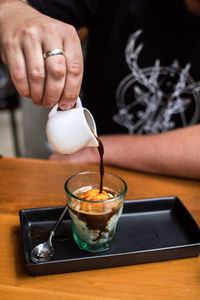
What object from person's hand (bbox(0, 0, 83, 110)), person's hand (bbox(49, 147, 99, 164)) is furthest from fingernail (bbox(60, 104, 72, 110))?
person's hand (bbox(49, 147, 99, 164))

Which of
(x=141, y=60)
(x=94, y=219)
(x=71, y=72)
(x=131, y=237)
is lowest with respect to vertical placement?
(x=131, y=237)

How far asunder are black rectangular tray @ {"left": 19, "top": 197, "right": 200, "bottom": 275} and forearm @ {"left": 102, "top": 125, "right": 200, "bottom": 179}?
0.67ft

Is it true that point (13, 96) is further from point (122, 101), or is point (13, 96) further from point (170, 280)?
point (170, 280)

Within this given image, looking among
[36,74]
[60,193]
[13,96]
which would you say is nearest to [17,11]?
[36,74]

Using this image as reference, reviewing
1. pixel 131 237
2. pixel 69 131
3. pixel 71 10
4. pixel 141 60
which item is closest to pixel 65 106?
pixel 69 131

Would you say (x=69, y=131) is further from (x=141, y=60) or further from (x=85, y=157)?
(x=141, y=60)

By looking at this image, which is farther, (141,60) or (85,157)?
(141,60)

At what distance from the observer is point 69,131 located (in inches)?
34.8

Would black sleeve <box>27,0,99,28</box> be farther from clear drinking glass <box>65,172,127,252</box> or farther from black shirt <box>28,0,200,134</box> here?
clear drinking glass <box>65,172,127,252</box>

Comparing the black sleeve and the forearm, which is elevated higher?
the black sleeve

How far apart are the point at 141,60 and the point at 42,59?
93 centimetres

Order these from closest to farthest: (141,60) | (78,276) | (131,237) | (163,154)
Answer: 1. (78,276)
2. (131,237)
3. (163,154)
4. (141,60)

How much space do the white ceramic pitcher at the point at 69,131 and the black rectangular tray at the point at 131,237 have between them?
0.84 ft

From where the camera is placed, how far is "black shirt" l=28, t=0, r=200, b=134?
1.61 m
